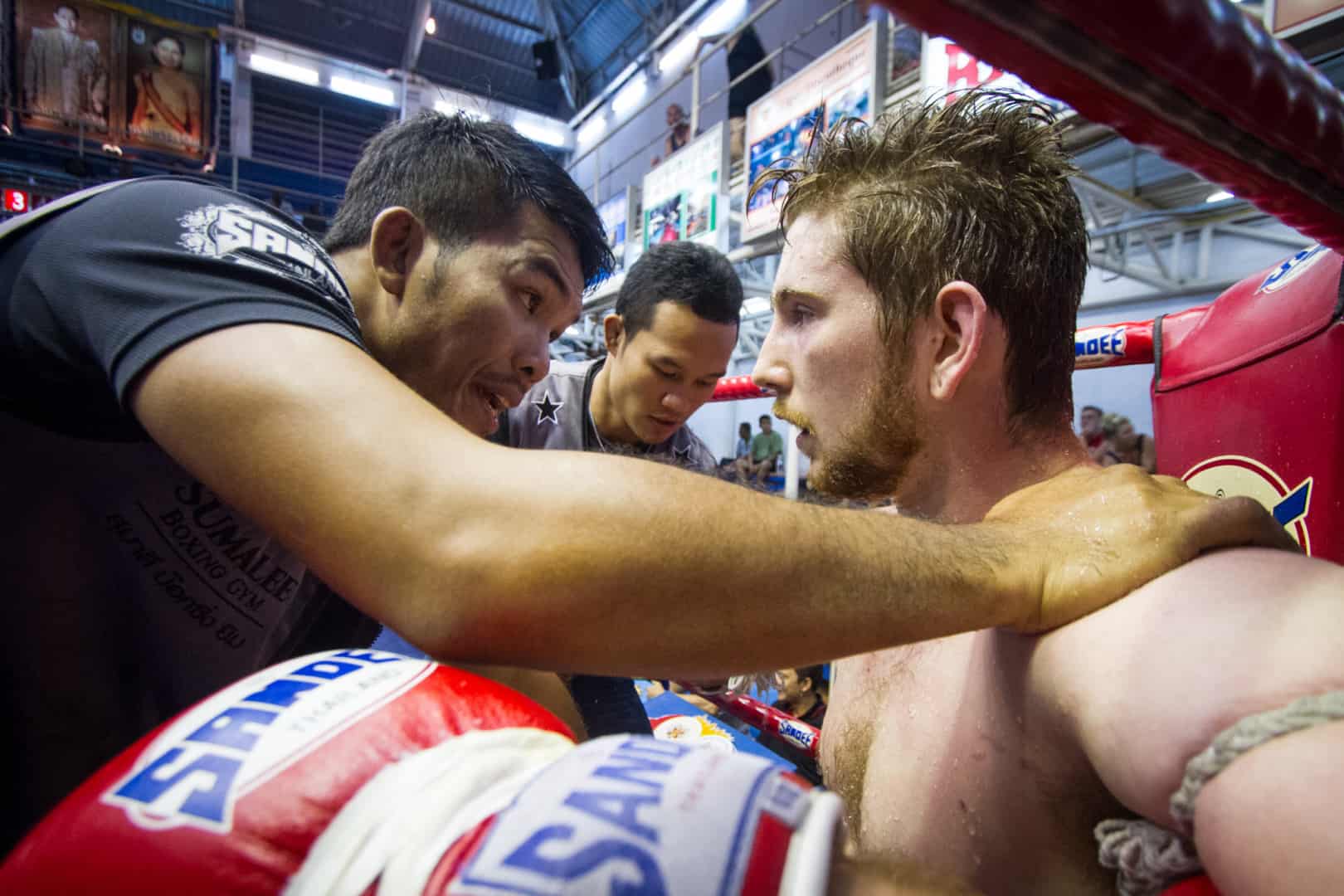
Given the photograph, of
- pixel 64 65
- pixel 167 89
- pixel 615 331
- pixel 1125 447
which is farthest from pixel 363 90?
pixel 1125 447

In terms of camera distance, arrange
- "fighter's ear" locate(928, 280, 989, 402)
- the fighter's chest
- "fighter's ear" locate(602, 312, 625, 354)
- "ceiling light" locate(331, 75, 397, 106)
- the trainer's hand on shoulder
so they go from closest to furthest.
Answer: the trainer's hand on shoulder
the fighter's chest
"fighter's ear" locate(928, 280, 989, 402)
"fighter's ear" locate(602, 312, 625, 354)
"ceiling light" locate(331, 75, 397, 106)

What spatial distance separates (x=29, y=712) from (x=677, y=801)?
1.00m

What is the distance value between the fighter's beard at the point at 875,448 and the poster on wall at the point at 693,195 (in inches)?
166

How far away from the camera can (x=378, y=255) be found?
1229mm

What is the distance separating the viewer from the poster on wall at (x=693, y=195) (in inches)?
202

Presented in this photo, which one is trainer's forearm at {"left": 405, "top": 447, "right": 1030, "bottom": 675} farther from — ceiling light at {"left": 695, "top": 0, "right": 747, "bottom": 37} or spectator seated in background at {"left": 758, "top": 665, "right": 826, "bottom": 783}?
ceiling light at {"left": 695, "top": 0, "right": 747, "bottom": 37}

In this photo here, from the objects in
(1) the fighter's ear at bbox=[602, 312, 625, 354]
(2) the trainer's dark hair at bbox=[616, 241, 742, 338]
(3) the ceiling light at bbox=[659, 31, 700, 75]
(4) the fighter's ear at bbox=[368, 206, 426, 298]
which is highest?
(3) the ceiling light at bbox=[659, 31, 700, 75]

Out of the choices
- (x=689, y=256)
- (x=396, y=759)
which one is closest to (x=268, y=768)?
(x=396, y=759)

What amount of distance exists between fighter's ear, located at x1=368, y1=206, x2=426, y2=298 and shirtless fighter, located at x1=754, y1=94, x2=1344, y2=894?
65 centimetres

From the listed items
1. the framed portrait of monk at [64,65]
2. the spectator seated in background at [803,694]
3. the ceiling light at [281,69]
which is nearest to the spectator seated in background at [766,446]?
the spectator seated in background at [803,694]

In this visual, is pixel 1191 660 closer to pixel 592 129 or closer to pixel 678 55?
pixel 678 55

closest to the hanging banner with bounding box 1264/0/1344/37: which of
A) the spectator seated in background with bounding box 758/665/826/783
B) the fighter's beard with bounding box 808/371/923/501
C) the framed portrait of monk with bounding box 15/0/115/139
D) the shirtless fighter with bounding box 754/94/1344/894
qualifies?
the shirtless fighter with bounding box 754/94/1344/894

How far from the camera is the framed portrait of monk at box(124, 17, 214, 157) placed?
26.8 feet

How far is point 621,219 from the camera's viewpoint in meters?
7.57
